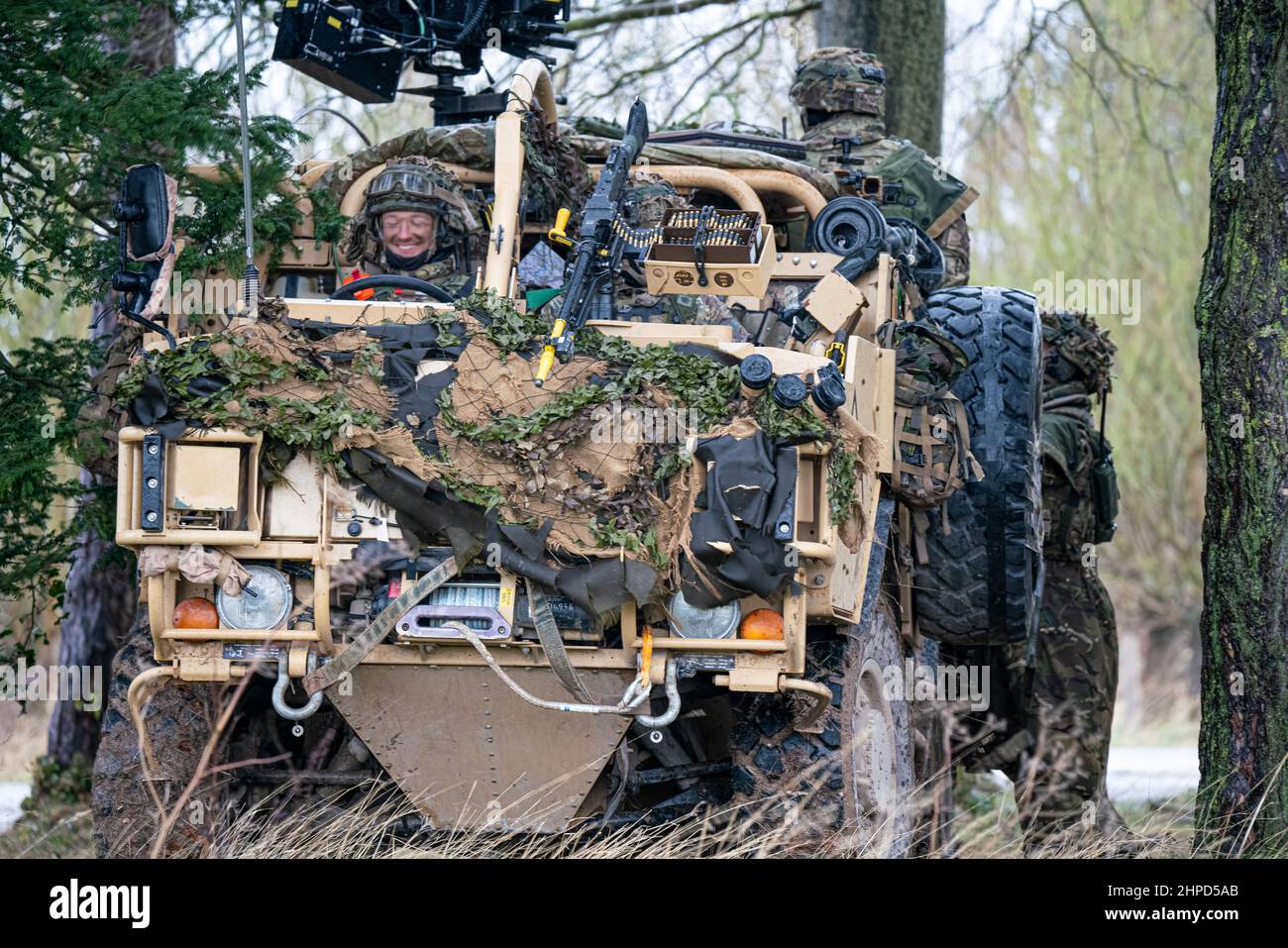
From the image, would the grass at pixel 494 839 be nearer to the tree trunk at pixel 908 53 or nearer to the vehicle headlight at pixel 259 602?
the vehicle headlight at pixel 259 602

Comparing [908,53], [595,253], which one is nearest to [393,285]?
[595,253]

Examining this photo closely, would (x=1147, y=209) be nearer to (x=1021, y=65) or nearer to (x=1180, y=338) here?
(x=1180, y=338)

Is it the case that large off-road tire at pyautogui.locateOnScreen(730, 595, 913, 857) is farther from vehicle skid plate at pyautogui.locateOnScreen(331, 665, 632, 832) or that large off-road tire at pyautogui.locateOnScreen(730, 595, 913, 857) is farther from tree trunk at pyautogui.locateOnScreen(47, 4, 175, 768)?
tree trunk at pyautogui.locateOnScreen(47, 4, 175, 768)

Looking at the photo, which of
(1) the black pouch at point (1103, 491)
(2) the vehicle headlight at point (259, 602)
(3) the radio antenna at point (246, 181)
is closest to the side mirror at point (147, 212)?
(3) the radio antenna at point (246, 181)

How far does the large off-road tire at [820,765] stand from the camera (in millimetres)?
6672

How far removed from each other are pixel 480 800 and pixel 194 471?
4.67 feet

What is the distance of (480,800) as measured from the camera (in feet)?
22.3

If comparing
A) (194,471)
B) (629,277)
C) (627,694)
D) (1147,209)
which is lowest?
(627,694)

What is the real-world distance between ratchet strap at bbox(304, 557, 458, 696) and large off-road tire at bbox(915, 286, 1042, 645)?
234cm

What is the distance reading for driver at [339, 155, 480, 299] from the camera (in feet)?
25.6

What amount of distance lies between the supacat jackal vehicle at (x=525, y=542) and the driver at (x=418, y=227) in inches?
17.8

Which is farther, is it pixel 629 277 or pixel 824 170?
pixel 824 170
